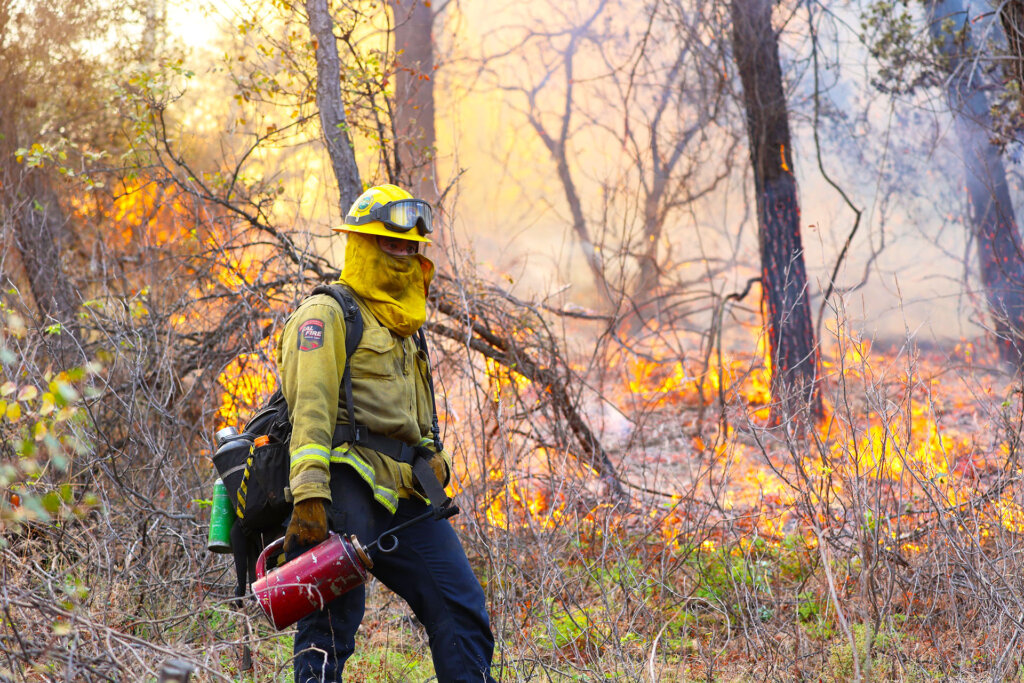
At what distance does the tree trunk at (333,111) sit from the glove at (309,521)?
3.50 metres

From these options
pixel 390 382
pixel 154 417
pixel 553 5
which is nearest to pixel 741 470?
pixel 154 417

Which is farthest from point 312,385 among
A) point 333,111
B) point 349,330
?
point 333,111

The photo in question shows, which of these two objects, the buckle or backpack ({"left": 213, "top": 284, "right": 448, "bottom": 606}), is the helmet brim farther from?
the buckle

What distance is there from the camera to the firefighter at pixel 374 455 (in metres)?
2.87

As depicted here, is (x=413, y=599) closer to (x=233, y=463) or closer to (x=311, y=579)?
(x=311, y=579)

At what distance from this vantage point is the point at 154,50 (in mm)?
10156

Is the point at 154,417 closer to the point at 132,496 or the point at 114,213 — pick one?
the point at 132,496

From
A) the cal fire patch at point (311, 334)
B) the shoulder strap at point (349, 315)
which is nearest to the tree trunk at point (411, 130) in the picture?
the shoulder strap at point (349, 315)

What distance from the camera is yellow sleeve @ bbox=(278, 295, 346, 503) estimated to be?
110 inches

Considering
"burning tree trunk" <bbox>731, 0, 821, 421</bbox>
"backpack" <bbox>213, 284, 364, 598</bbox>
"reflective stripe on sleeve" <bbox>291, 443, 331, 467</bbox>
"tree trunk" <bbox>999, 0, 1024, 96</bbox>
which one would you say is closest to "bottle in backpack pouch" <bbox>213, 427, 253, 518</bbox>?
"backpack" <bbox>213, 284, 364, 598</bbox>

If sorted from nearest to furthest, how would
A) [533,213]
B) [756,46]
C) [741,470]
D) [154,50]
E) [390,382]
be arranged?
[390,382] < [741,470] < [756,46] < [154,50] < [533,213]

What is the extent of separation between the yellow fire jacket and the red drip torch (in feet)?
0.62

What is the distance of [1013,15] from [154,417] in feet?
19.2

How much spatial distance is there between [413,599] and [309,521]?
54cm
